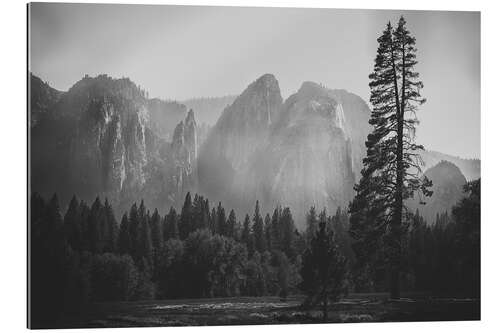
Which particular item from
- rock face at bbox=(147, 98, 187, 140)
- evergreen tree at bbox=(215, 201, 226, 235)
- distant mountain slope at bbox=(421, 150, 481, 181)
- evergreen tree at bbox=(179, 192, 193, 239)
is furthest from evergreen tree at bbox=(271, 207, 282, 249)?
distant mountain slope at bbox=(421, 150, 481, 181)

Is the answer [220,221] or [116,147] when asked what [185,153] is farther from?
[220,221]

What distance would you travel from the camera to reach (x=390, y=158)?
1825 cm

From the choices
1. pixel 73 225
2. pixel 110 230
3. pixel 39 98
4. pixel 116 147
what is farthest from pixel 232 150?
pixel 39 98

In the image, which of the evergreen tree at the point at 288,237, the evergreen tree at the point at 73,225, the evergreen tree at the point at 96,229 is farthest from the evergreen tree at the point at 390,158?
the evergreen tree at the point at 73,225

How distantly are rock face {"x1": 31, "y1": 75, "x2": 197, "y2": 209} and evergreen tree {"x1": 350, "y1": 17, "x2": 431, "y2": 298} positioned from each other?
147 inches

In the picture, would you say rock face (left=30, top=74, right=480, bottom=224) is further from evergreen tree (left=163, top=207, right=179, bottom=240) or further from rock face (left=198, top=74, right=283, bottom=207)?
evergreen tree (left=163, top=207, right=179, bottom=240)

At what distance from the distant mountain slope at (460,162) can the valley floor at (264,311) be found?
2.66m

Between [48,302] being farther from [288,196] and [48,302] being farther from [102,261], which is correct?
[288,196]

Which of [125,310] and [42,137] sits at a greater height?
[42,137]

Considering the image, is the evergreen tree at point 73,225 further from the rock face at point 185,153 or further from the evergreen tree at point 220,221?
the evergreen tree at point 220,221

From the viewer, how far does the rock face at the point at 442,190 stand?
712 inches

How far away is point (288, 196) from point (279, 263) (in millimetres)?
1393

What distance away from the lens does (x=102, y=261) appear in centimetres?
1673
